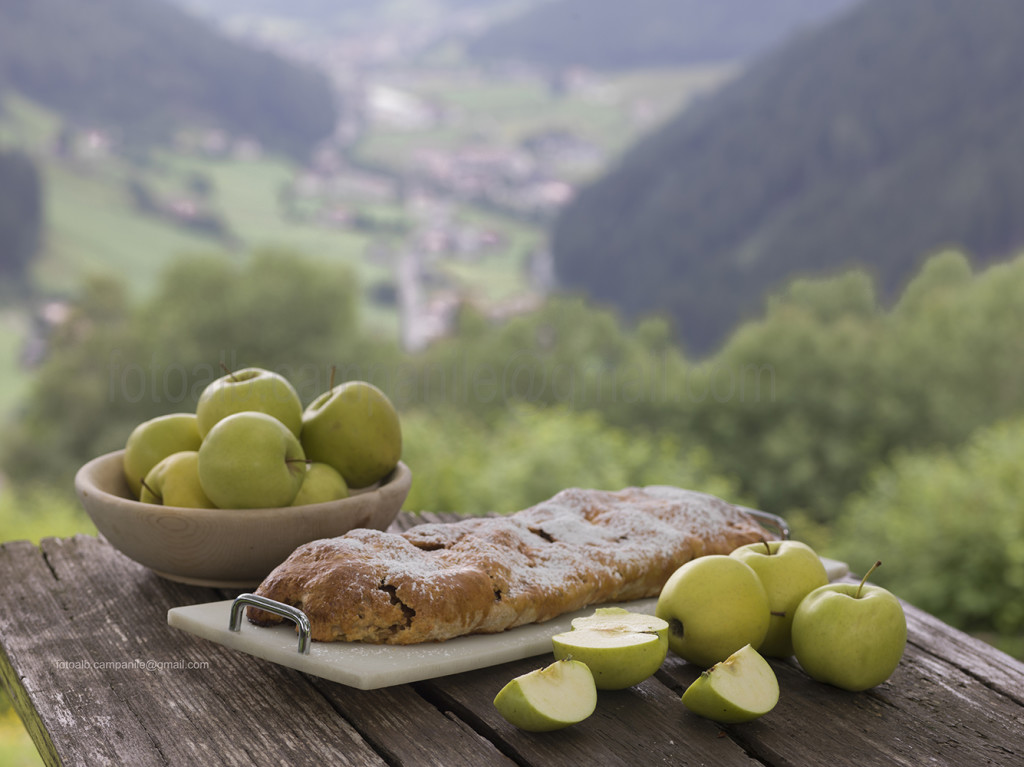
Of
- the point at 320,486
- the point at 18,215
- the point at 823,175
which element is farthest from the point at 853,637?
the point at 823,175

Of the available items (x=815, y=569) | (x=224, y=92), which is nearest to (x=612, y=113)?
(x=224, y=92)

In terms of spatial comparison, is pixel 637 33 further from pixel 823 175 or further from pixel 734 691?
pixel 734 691

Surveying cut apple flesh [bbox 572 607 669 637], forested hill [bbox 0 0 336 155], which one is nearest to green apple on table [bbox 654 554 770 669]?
cut apple flesh [bbox 572 607 669 637]

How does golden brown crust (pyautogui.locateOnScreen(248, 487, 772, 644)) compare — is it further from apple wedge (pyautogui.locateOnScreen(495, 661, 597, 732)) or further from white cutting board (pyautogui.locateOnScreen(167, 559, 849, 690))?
apple wedge (pyautogui.locateOnScreen(495, 661, 597, 732))

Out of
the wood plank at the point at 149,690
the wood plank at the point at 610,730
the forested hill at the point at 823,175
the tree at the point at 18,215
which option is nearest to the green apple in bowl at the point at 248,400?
the wood plank at the point at 149,690

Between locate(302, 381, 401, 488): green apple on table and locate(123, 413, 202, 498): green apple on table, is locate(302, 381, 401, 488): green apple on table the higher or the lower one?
the higher one
